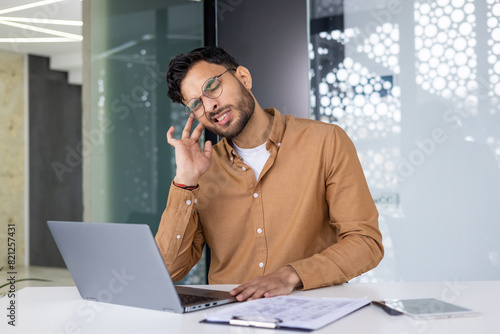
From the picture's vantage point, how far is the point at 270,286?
1.45 m

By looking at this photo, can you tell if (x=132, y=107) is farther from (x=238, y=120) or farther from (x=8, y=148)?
(x=238, y=120)

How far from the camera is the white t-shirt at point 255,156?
214cm

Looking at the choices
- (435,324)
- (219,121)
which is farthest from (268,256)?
(435,324)

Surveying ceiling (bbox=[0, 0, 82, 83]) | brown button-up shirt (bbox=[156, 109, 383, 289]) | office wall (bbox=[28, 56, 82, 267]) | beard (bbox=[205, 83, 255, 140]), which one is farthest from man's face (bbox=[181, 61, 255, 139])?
office wall (bbox=[28, 56, 82, 267])

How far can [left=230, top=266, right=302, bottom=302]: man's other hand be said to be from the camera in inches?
55.2

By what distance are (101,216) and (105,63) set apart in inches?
36.2

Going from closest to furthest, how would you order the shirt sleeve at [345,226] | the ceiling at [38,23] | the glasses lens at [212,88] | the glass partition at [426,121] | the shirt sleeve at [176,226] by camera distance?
Result: the shirt sleeve at [345,226]
the shirt sleeve at [176,226]
the glasses lens at [212,88]
the ceiling at [38,23]
the glass partition at [426,121]

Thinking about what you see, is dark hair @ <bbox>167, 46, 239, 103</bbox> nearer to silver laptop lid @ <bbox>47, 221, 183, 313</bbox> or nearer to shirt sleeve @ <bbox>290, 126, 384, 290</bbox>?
shirt sleeve @ <bbox>290, 126, 384, 290</bbox>

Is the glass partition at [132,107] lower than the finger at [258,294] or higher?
higher

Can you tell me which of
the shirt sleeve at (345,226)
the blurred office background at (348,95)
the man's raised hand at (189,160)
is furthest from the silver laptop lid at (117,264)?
the blurred office background at (348,95)

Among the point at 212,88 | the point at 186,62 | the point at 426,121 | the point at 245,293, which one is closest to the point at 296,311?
the point at 245,293

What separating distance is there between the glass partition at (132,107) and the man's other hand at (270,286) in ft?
6.85

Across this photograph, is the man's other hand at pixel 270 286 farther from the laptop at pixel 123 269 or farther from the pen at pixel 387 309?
the pen at pixel 387 309

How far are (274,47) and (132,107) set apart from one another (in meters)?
1.06
